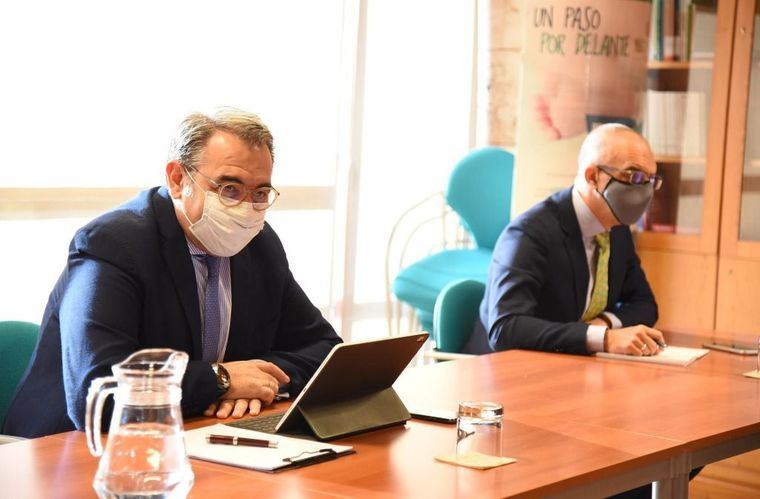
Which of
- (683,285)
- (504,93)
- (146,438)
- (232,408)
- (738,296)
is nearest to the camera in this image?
(146,438)

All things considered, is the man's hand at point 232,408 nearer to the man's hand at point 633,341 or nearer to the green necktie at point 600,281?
the man's hand at point 633,341

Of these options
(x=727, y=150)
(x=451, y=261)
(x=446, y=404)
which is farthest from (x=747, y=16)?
(x=446, y=404)

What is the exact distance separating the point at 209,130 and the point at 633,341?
155 centimetres

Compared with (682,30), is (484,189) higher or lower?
lower

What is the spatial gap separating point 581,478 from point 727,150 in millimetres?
3688

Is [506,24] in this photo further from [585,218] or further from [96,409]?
[96,409]

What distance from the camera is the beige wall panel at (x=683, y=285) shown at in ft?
18.4

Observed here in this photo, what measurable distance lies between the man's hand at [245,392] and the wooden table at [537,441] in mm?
72

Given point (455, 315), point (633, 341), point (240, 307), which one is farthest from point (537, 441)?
point (455, 315)

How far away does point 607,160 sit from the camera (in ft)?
13.1

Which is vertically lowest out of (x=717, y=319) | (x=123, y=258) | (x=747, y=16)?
(x=717, y=319)

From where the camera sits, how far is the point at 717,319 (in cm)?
560

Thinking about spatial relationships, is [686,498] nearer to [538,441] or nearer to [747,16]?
[538,441]

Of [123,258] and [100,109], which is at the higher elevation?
[100,109]
